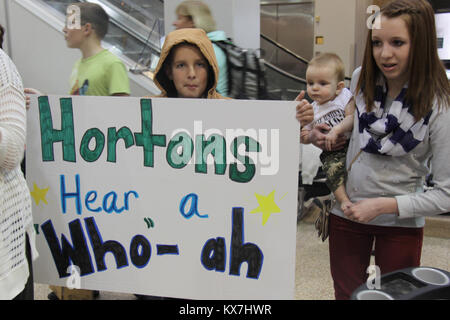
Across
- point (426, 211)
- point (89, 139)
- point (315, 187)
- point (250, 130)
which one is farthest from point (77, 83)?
point (315, 187)

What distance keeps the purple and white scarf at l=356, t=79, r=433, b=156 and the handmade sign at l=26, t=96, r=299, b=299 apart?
190mm

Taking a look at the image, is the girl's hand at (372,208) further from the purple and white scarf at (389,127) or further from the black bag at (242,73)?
the black bag at (242,73)

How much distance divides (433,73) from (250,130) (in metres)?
0.50

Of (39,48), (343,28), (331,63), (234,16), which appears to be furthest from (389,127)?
(343,28)

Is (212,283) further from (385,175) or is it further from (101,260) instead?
(385,175)

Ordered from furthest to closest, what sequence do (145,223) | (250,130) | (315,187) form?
1. (315,187)
2. (145,223)
3. (250,130)

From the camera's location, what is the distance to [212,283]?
51.2 inches

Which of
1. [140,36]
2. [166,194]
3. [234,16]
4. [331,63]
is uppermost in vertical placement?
[234,16]

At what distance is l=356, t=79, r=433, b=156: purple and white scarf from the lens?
1.08 metres

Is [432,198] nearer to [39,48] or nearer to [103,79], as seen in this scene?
[103,79]

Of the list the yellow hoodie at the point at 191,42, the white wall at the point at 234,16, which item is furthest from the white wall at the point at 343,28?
the yellow hoodie at the point at 191,42

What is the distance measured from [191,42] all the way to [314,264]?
1932mm

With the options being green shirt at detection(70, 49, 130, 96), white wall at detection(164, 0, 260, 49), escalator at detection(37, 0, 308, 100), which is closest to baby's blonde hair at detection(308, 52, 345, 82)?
green shirt at detection(70, 49, 130, 96)

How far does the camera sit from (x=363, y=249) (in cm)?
125
